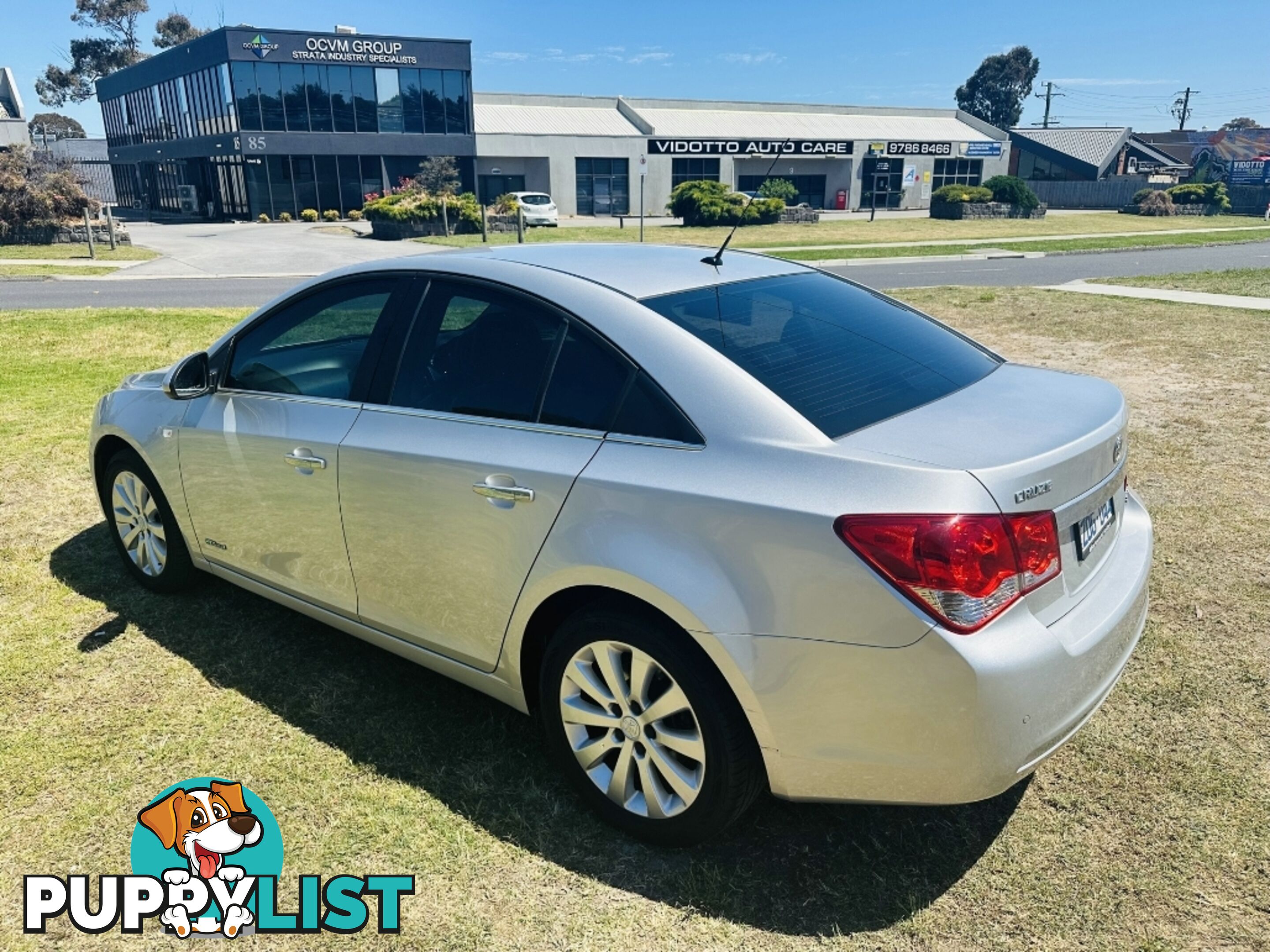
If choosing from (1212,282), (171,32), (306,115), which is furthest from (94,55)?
(1212,282)

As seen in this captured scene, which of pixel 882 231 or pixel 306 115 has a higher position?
pixel 306 115

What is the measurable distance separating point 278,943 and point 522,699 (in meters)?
0.97

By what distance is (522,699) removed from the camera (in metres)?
3.08

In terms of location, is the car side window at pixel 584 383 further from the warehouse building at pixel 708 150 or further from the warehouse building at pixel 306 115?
the warehouse building at pixel 306 115

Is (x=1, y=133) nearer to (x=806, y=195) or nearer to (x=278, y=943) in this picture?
(x=806, y=195)

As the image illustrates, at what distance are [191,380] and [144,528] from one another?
942 millimetres

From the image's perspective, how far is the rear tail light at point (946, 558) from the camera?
2207 mm

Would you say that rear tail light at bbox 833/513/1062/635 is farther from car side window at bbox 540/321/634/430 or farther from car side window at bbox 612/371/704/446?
car side window at bbox 540/321/634/430

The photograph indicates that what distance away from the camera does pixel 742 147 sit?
53.0 meters

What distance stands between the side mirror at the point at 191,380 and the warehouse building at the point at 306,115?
44759 millimetres

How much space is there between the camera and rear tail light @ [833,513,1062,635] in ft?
7.24

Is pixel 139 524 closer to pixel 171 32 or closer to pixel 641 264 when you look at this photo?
pixel 641 264

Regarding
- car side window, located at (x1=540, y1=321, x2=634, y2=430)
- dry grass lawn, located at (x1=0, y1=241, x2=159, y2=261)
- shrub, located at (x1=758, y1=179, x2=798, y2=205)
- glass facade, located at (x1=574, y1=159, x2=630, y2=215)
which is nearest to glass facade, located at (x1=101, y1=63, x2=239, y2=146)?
glass facade, located at (x1=574, y1=159, x2=630, y2=215)

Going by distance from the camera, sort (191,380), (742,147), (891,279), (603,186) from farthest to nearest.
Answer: (742,147)
(603,186)
(891,279)
(191,380)
